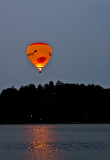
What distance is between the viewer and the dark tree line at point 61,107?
172 meters

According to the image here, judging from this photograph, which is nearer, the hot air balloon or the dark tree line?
the hot air balloon

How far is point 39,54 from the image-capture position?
7338 centimetres

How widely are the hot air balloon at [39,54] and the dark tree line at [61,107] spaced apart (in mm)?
96565

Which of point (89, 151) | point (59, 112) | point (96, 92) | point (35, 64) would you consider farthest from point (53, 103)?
point (89, 151)

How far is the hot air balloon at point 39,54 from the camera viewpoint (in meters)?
73.5

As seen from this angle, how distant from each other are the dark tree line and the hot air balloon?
317 ft

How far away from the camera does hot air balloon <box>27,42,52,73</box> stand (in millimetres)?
73500

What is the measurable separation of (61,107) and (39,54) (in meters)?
103

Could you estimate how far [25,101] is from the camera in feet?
592

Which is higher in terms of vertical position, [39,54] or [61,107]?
[61,107]

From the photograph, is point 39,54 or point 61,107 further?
point 61,107

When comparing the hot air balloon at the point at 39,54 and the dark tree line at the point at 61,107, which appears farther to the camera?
the dark tree line at the point at 61,107

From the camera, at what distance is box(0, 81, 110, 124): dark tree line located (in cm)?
17225

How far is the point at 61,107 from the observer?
575 ft
